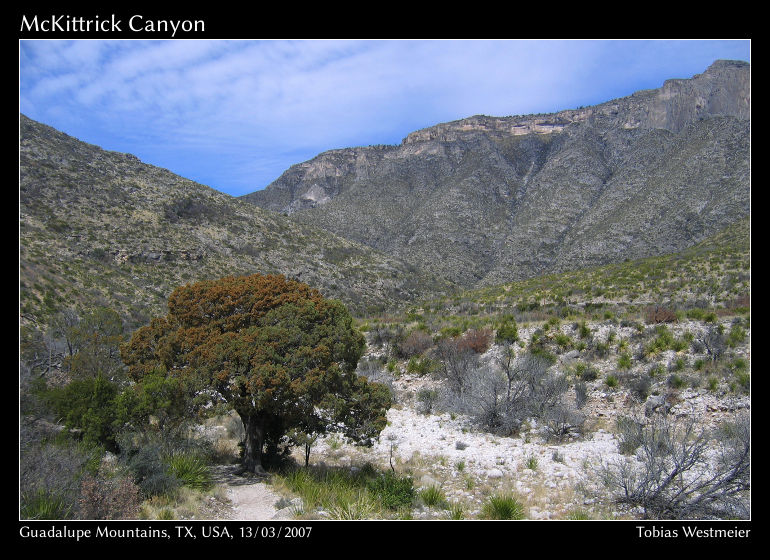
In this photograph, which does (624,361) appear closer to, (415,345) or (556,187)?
(415,345)

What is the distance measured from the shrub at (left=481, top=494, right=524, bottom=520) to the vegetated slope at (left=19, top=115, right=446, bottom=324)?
76.9 ft

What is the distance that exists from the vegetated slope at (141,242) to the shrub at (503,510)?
23.4 m

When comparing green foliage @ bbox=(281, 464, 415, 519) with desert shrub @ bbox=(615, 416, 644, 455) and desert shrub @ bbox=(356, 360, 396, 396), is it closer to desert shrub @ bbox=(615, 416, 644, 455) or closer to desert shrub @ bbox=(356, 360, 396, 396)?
desert shrub @ bbox=(615, 416, 644, 455)

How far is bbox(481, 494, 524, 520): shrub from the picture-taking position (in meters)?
6.14

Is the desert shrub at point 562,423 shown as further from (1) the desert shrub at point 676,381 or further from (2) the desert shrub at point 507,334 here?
(2) the desert shrub at point 507,334

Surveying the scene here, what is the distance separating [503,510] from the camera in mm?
6168

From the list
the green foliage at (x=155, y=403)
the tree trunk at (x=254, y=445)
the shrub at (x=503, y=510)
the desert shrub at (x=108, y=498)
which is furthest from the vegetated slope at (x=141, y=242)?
the shrub at (x=503, y=510)

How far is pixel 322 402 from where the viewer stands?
7574mm

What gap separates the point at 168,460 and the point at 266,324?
2752mm

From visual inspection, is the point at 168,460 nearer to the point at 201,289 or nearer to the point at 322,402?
the point at 322,402

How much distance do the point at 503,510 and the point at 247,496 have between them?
4039 millimetres

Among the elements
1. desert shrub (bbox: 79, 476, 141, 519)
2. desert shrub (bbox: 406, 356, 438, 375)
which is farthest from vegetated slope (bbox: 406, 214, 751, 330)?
desert shrub (bbox: 79, 476, 141, 519)

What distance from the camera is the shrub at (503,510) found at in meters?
6.14
